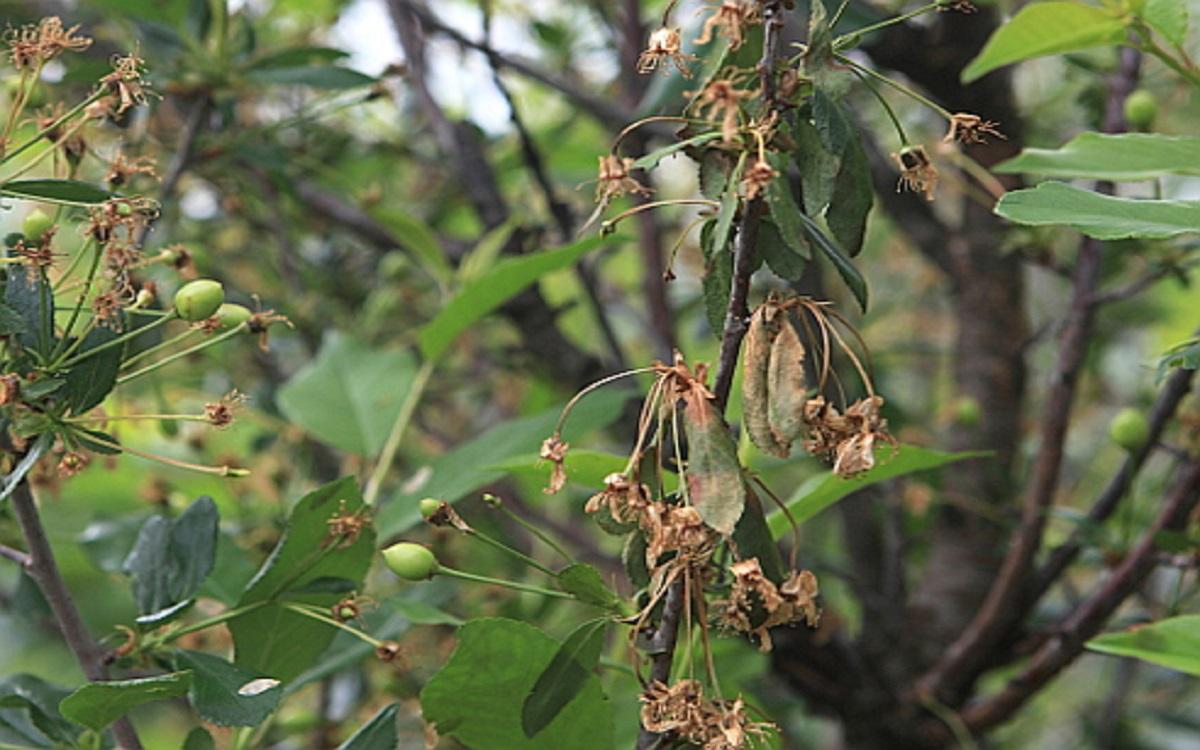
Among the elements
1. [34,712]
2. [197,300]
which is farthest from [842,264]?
[34,712]

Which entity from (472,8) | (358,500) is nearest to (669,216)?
(472,8)

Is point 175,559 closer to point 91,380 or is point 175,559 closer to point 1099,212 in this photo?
point 91,380

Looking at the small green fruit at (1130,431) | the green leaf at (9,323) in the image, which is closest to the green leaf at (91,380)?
the green leaf at (9,323)

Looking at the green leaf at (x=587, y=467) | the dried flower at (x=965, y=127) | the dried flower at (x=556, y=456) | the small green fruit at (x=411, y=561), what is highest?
the dried flower at (x=965, y=127)

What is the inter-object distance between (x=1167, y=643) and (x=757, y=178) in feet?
1.14

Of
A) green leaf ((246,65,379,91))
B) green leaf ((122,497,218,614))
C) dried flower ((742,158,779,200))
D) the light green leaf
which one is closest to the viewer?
dried flower ((742,158,779,200))

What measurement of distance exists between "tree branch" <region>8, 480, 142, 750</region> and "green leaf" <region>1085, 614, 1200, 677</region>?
448mm

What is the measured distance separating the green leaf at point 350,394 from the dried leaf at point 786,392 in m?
0.55

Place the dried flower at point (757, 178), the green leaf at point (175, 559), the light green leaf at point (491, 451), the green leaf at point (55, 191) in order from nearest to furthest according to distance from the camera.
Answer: the dried flower at point (757, 178) < the green leaf at point (55, 191) < the green leaf at point (175, 559) < the light green leaf at point (491, 451)

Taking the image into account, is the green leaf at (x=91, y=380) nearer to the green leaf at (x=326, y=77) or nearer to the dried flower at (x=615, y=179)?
the dried flower at (x=615, y=179)

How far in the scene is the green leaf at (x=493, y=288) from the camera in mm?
825

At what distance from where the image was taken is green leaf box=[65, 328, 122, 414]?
20.4 inches

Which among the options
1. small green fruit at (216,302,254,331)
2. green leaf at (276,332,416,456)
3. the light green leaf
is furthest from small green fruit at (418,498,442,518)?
green leaf at (276,332,416,456)

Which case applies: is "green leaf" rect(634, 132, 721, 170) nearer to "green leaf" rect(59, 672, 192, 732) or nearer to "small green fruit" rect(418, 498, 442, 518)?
"small green fruit" rect(418, 498, 442, 518)
